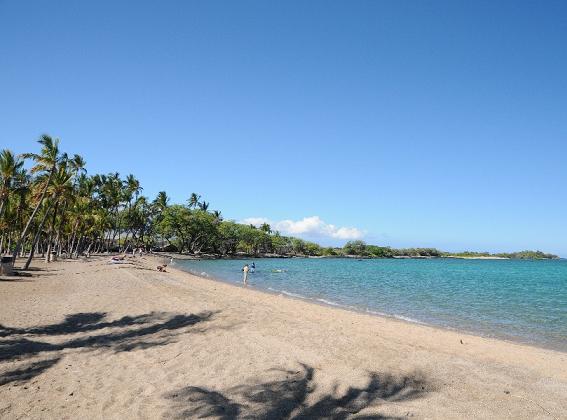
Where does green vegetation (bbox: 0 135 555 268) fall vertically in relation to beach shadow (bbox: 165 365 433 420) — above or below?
above

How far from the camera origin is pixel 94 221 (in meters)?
62.8

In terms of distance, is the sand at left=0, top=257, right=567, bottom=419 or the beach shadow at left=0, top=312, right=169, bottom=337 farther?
the beach shadow at left=0, top=312, right=169, bottom=337

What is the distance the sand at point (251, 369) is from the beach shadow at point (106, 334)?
0.13ft

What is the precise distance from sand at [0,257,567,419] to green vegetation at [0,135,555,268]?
21.8 meters

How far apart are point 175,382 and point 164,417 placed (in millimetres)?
1493

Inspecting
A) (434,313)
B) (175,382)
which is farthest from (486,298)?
(175,382)

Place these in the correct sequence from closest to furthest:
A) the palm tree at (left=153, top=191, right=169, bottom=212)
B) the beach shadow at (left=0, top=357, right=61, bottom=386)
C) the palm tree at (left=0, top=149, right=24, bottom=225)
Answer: the beach shadow at (left=0, top=357, right=61, bottom=386), the palm tree at (left=0, top=149, right=24, bottom=225), the palm tree at (left=153, top=191, right=169, bottom=212)

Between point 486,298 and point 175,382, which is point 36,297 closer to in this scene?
point 175,382

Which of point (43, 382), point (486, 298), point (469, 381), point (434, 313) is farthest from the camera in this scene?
point (486, 298)

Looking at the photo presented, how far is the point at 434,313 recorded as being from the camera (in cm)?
2280

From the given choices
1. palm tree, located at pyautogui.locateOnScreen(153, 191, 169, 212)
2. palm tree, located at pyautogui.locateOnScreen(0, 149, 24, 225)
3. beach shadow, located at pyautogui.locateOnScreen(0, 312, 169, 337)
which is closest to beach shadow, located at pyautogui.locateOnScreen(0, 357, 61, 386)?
beach shadow, located at pyautogui.locateOnScreen(0, 312, 169, 337)

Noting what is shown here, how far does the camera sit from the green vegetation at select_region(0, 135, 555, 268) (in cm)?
3450

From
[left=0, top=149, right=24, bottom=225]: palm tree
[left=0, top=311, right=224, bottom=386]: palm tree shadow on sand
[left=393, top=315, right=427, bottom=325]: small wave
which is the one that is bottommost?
[left=393, top=315, right=427, bottom=325]: small wave

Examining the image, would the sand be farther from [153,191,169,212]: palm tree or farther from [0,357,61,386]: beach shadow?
[153,191,169,212]: palm tree
